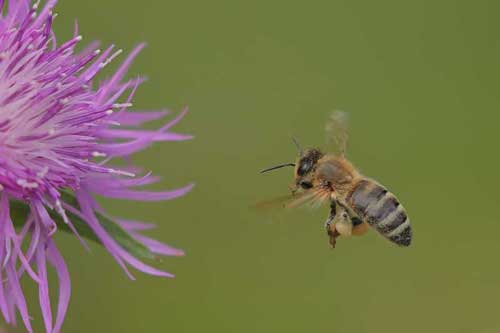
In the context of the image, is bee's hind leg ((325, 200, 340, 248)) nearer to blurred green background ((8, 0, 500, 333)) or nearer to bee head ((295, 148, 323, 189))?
bee head ((295, 148, 323, 189))

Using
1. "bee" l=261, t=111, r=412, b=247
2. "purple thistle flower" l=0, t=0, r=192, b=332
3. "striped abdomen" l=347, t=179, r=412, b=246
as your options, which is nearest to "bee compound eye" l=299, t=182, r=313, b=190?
"bee" l=261, t=111, r=412, b=247

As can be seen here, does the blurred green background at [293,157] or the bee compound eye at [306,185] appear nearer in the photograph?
the bee compound eye at [306,185]

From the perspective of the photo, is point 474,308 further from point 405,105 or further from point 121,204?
point 121,204

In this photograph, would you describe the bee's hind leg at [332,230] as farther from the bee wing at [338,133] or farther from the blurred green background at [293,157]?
the blurred green background at [293,157]

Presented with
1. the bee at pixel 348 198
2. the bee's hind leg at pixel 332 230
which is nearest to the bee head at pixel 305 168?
the bee at pixel 348 198

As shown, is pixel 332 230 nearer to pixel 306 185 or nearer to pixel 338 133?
pixel 306 185

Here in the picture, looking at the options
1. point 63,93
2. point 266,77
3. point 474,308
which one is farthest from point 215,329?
point 63,93
